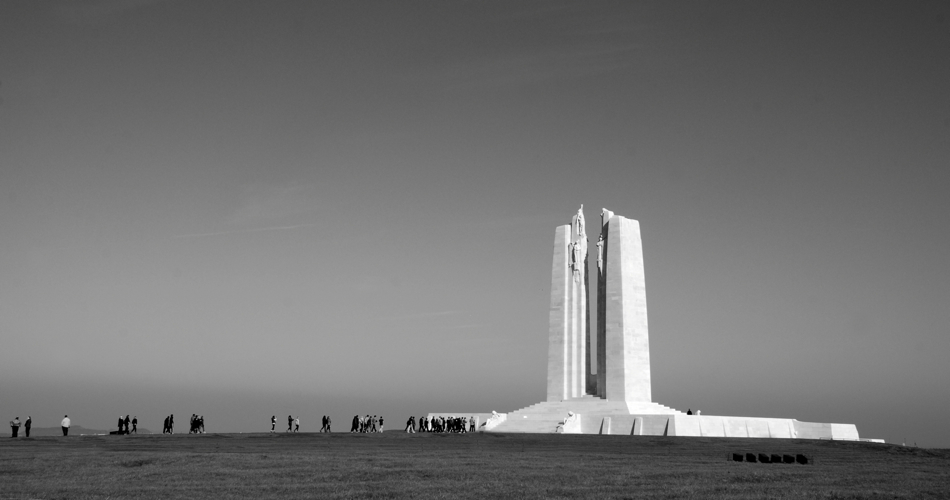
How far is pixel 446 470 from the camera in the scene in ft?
58.0

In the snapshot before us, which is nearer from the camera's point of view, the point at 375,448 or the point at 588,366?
the point at 375,448

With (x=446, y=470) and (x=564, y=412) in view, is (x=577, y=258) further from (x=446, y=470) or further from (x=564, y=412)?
(x=446, y=470)

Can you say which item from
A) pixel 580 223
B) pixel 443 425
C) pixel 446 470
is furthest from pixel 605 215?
pixel 446 470

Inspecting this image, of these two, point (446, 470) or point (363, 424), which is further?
point (363, 424)

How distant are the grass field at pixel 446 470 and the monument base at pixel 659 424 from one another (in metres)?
7.11

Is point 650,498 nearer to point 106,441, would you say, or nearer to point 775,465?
point 775,465

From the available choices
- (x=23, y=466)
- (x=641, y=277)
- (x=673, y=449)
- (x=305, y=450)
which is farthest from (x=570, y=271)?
(x=23, y=466)

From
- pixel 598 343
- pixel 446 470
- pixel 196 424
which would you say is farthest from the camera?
pixel 598 343

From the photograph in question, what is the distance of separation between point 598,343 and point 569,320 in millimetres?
2031

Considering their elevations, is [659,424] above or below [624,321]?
below

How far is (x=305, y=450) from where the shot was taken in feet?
78.3

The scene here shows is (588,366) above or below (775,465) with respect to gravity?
above

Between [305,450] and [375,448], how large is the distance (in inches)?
90.5

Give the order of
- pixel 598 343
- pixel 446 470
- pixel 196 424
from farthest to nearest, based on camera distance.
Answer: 1. pixel 598 343
2. pixel 196 424
3. pixel 446 470
